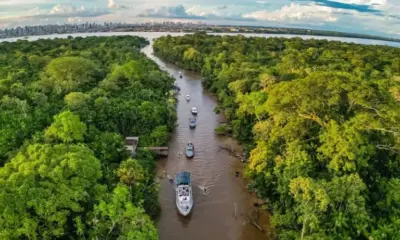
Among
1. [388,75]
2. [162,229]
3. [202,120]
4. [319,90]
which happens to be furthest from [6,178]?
[388,75]

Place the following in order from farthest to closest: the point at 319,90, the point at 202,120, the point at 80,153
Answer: the point at 202,120 < the point at 319,90 < the point at 80,153

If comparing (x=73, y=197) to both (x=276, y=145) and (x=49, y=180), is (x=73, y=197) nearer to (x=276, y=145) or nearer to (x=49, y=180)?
(x=49, y=180)

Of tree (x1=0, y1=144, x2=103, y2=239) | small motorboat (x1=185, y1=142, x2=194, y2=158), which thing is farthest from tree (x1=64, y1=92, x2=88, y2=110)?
tree (x1=0, y1=144, x2=103, y2=239)

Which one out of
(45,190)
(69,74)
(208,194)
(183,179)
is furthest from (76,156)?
(69,74)

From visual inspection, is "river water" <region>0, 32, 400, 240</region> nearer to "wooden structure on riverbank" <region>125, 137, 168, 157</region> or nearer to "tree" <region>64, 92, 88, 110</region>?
"wooden structure on riverbank" <region>125, 137, 168, 157</region>

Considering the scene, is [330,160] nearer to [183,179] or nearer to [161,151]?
[183,179]
